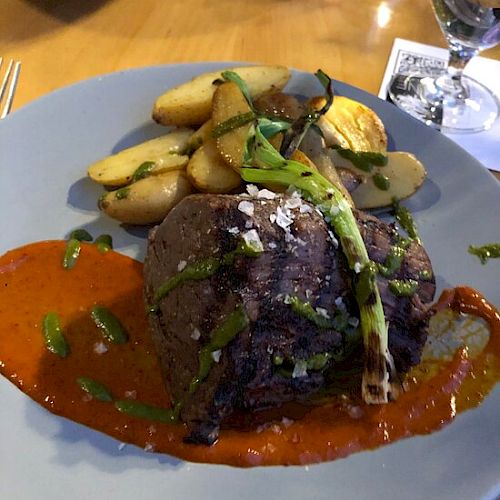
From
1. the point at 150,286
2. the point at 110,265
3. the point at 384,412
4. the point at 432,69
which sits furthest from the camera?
the point at 432,69

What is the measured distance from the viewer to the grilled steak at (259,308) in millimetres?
1421

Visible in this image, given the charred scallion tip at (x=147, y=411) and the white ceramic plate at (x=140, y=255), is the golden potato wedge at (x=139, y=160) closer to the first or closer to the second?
the white ceramic plate at (x=140, y=255)

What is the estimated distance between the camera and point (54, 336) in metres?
1.62

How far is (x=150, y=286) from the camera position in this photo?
165cm

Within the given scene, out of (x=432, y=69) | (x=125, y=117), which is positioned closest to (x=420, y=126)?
(x=432, y=69)

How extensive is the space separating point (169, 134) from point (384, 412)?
43.5 inches

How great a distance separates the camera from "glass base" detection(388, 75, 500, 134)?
99.4 inches

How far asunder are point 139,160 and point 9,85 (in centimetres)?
77

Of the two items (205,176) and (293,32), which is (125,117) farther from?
(293,32)

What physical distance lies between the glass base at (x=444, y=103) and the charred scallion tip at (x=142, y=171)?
1140 mm

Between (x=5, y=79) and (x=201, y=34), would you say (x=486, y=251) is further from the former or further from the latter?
(x=5, y=79)

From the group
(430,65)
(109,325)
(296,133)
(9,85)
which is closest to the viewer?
(109,325)

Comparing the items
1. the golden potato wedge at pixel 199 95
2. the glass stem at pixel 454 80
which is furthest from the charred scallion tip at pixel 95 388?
the glass stem at pixel 454 80

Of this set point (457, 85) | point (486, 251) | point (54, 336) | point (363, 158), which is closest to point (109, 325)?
point (54, 336)
